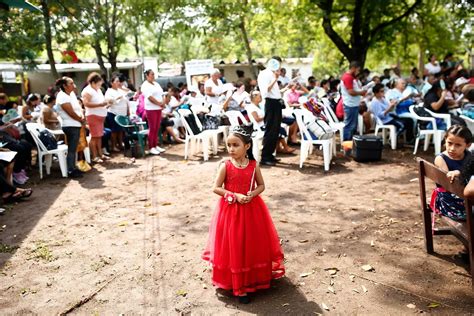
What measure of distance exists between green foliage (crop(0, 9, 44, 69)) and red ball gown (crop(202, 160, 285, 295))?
8.14 m

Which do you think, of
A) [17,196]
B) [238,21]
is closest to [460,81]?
[238,21]

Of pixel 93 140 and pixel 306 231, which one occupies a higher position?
pixel 93 140

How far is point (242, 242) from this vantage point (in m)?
3.71

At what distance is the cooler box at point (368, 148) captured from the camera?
8719 mm

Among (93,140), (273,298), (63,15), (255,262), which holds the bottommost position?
(273,298)

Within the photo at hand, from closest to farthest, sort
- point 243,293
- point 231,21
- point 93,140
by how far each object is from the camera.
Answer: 1. point 243,293
2. point 93,140
3. point 231,21

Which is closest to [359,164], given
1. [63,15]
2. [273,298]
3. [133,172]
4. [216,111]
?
[216,111]

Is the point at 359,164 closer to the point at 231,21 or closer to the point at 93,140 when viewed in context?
the point at 93,140

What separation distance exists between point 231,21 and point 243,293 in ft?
50.8

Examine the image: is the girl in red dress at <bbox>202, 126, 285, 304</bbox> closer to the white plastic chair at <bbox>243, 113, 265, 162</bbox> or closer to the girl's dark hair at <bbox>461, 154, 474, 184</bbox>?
the girl's dark hair at <bbox>461, 154, 474, 184</bbox>

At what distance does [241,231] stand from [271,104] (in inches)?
195

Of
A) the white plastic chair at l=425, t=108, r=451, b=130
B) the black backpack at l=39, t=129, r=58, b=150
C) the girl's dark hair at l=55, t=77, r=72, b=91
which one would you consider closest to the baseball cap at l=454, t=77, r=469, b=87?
the white plastic chair at l=425, t=108, r=451, b=130

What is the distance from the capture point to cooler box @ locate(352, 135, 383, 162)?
872cm

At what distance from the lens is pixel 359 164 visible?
28.6ft
